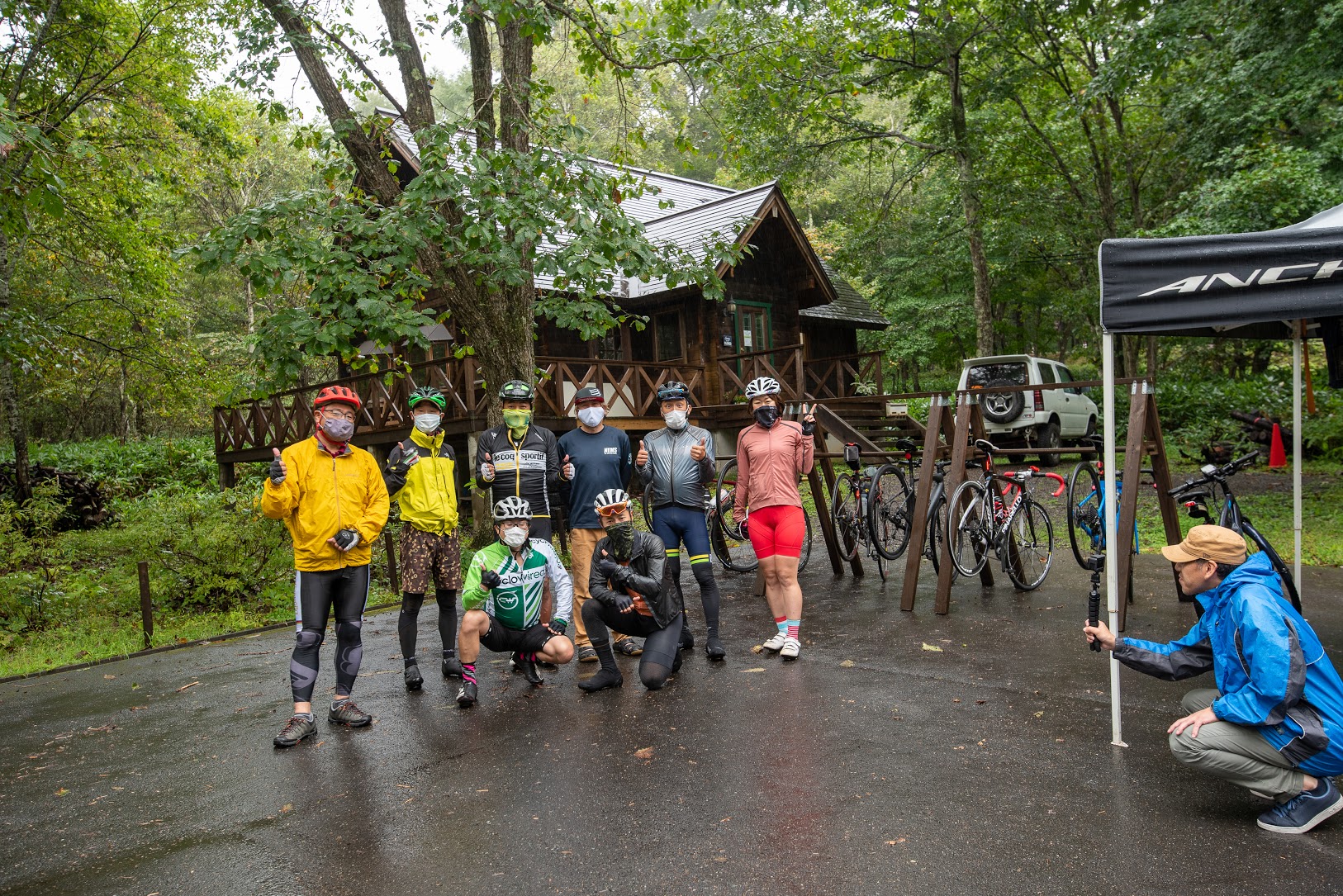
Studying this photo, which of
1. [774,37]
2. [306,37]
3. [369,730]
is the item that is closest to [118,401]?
[306,37]

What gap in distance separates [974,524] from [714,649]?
3.10m

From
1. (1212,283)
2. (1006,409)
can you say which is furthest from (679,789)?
(1006,409)

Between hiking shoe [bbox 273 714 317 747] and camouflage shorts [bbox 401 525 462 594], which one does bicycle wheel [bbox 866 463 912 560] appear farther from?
hiking shoe [bbox 273 714 317 747]

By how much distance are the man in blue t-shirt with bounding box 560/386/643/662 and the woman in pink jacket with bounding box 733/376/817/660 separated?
91 centimetres

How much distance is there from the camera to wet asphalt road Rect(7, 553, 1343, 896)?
3.47 m

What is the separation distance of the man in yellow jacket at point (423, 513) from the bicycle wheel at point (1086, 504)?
5.78 metres

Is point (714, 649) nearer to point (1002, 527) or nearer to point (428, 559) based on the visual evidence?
point (428, 559)

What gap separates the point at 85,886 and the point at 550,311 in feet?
24.8

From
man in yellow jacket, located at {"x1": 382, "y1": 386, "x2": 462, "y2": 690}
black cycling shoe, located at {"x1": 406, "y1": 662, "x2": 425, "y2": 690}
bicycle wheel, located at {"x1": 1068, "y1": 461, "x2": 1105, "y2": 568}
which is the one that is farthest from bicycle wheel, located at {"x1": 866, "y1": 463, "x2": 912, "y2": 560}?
black cycling shoe, located at {"x1": 406, "y1": 662, "x2": 425, "y2": 690}

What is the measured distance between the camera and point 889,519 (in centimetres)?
958

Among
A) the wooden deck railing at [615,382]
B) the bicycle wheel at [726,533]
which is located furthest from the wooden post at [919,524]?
the wooden deck railing at [615,382]

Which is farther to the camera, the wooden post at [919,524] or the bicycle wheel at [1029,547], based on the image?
the bicycle wheel at [1029,547]

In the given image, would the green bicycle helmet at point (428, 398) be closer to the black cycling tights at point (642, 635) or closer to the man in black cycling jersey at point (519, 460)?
the man in black cycling jersey at point (519, 460)

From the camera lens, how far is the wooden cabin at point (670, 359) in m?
17.7
